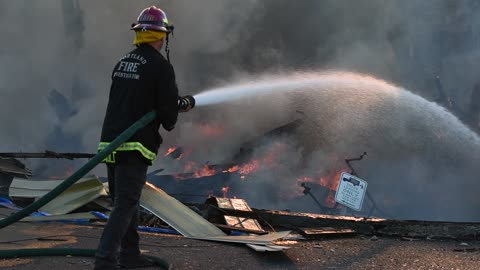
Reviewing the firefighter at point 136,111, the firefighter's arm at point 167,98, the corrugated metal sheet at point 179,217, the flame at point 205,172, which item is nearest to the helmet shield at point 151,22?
the firefighter at point 136,111

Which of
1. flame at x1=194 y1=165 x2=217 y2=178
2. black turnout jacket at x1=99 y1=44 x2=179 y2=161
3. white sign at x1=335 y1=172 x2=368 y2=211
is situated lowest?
black turnout jacket at x1=99 y1=44 x2=179 y2=161

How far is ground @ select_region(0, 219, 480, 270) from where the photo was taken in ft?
11.6

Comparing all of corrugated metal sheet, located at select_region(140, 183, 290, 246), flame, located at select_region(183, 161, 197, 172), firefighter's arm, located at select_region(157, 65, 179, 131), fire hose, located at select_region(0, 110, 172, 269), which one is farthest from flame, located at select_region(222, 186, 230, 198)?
firefighter's arm, located at select_region(157, 65, 179, 131)

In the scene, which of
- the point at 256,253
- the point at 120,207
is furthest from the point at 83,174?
the point at 256,253

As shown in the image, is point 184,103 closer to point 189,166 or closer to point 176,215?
point 176,215

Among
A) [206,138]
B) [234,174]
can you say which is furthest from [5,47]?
[234,174]

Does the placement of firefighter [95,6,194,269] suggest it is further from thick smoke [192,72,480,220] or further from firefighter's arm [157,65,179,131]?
thick smoke [192,72,480,220]

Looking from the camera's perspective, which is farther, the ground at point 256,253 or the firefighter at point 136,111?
the ground at point 256,253

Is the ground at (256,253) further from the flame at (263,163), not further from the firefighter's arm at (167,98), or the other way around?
the flame at (263,163)

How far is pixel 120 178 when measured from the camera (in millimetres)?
2961

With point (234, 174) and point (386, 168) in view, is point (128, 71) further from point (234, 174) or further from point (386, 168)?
point (386, 168)

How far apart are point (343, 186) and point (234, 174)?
18.2 feet

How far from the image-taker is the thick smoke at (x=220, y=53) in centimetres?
1348

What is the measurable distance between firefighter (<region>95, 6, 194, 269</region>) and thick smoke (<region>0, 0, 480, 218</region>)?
987cm
